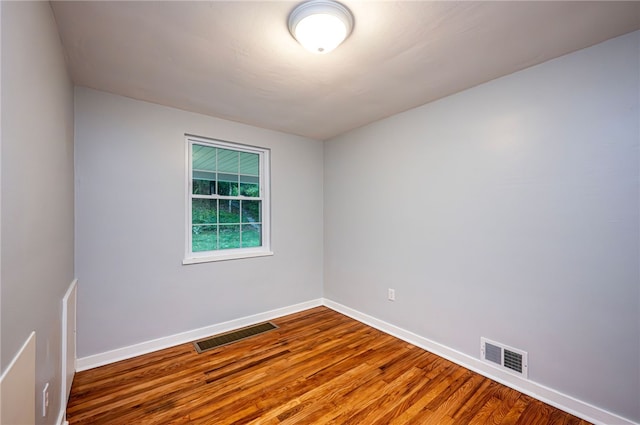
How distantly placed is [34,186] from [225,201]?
203cm

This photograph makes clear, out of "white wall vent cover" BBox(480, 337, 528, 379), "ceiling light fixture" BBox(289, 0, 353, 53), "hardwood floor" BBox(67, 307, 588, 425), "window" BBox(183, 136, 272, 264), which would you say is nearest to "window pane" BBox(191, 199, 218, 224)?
"window" BBox(183, 136, 272, 264)

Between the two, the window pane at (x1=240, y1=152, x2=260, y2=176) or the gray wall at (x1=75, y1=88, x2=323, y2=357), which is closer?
the gray wall at (x1=75, y1=88, x2=323, y2=357)

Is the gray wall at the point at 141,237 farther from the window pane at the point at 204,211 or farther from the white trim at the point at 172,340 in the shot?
the window pane at the point at 204,211

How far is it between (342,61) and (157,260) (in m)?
2.44

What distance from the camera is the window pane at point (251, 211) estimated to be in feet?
11.1

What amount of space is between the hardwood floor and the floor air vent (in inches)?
3.3

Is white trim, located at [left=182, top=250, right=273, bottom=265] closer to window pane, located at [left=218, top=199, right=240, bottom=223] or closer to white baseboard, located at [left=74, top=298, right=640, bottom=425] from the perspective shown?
window pane, located at [left=218, top=199, right=240, bottom=223]

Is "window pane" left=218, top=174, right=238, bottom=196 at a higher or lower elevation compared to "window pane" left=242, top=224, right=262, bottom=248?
higher

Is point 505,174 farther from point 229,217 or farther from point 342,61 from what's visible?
point 229,217

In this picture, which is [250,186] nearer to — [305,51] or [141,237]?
[141,237]

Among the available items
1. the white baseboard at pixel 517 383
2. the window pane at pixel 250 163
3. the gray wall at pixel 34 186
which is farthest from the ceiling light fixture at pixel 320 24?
the white baseboard at pixel 517 383

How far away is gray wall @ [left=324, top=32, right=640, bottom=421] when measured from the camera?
1696mm

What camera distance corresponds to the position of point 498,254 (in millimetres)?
2211

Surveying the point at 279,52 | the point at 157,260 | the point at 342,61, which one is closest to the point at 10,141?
the point at 279,52
